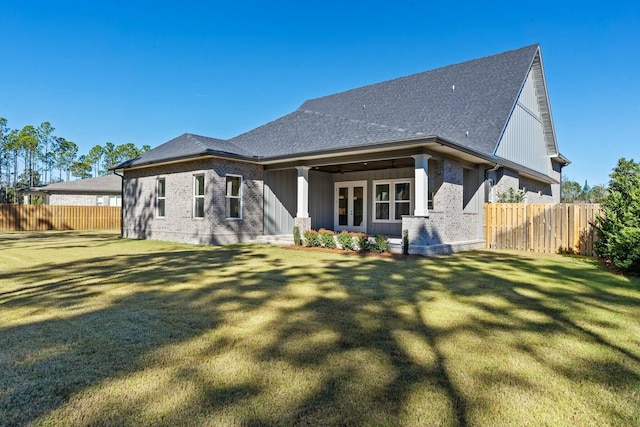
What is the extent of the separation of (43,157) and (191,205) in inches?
2332

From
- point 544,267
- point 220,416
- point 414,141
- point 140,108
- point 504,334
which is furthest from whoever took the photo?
point 140,108

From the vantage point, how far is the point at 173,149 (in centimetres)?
1446

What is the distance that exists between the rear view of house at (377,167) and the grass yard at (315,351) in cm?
512

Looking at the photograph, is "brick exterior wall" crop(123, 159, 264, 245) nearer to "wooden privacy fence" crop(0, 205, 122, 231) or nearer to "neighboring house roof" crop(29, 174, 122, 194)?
"wooden privacy fence" crop(0, 205, 122, 231)

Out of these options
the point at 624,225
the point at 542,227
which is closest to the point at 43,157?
the point at 542,227

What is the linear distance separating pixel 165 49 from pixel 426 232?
55.8 ft

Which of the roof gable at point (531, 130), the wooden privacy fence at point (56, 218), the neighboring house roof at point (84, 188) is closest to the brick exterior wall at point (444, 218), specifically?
the roof gable at point (531, 130)

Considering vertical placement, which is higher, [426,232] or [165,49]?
[165,49]

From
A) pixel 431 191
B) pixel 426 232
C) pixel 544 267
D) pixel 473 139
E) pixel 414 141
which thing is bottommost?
pixel 544 267

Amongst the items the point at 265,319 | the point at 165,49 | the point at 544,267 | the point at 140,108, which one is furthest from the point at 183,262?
the point at 140,108

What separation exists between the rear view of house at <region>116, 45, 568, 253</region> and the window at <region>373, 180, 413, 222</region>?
0.14 feet

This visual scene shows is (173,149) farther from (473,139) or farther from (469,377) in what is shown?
A: (469,377)

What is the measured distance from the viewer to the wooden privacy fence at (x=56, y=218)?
21.4m

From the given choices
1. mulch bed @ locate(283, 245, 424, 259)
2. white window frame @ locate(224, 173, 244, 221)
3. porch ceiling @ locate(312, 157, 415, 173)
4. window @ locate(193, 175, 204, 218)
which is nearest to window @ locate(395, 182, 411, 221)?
porch ceiling @ locate(312, 157, 415, 173)
